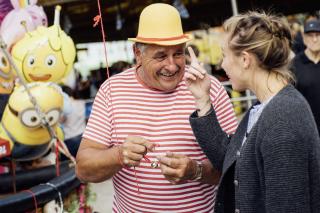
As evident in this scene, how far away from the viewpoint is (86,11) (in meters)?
10.1

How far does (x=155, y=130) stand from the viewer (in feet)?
6.37

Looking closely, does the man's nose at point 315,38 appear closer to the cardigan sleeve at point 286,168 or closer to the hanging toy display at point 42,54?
the hanging toy display at point 42,54

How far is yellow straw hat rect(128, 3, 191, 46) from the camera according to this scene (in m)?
1.94

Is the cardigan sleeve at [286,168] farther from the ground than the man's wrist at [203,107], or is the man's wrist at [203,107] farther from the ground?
the man's wrist at [203,107]

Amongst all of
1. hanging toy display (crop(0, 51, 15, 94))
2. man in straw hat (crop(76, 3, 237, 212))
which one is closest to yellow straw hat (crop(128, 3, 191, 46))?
man in straw hat (crop(76, 3, 237, 212))

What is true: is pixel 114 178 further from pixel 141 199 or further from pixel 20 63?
pixel 20 63

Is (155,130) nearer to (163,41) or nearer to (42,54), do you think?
(163,41)

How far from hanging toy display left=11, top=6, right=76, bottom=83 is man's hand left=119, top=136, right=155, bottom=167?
67.1 inches

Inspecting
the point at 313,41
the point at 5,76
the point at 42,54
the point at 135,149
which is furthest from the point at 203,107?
the point at 313,41

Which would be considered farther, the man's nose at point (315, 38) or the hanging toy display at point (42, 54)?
the man's nose at point (315, 38)

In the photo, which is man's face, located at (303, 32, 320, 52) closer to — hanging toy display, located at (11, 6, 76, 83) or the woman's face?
hanging toy display, located at (11, 6, 76, 83)

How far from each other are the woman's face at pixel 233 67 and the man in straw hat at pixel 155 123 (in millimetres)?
259

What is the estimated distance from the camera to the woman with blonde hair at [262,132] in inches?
57.7

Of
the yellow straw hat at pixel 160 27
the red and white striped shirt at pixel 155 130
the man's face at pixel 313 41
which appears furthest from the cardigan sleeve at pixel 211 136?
the man's face at pixel 313 41
